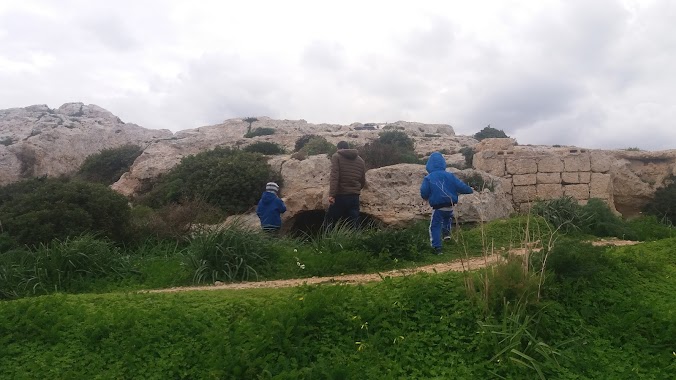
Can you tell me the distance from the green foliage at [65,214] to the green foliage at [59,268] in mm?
850

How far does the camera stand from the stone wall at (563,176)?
14.3m

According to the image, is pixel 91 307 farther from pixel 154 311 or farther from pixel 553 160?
pixel 553 160

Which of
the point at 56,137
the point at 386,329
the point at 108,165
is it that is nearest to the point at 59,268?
the point at 386,329

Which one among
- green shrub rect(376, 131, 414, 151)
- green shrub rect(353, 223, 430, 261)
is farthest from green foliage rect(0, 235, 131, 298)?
green shrub rect(376, 131, 414, 151)

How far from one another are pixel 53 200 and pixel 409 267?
635 centimetres

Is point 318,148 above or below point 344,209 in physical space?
above

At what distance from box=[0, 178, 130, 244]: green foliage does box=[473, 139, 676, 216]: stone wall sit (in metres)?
9.46

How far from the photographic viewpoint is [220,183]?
13.0m

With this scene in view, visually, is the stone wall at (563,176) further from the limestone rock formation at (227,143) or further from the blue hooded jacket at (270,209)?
the blue hooded jacket at (270,209)

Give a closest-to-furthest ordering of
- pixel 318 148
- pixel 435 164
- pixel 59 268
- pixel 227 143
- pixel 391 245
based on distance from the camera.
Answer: pixel 59 268
pixel 391 245
pixel 435 164
pixel 318 148
pixel 227 143

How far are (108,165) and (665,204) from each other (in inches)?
740

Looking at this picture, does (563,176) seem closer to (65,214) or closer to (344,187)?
(344,187)

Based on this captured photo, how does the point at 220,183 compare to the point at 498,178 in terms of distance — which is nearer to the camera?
the point at 220,183

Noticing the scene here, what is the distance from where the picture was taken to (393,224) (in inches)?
473
